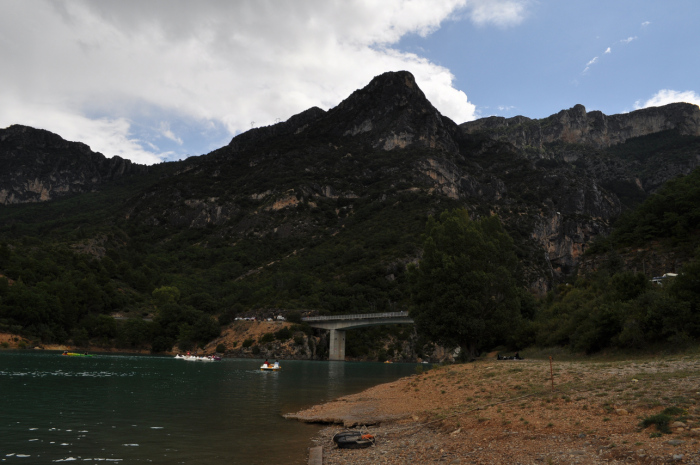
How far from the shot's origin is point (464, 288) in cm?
4347

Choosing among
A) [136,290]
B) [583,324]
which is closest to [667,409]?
[583,324]

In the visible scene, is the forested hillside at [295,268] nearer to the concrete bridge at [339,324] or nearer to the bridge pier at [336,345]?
the concrete bridge at [339,324]

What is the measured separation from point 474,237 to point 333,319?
221 ft

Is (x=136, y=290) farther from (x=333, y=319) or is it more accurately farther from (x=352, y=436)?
(x=352, y=436)

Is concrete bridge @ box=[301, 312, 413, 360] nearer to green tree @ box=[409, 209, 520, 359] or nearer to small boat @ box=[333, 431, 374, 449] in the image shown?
green tree @ box=[409, 209, 520, 359]

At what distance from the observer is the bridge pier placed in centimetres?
10988

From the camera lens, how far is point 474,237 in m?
45.7

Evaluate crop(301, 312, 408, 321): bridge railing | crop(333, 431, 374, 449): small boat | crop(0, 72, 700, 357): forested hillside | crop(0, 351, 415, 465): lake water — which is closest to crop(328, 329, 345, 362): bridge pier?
crop(301, 312, 408, 321): bridge railing

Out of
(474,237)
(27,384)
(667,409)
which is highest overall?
(474,237)

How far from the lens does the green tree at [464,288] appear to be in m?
43.2

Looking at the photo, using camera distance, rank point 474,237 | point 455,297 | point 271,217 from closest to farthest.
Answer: point 455,297 → point 474,237 → point 271,217

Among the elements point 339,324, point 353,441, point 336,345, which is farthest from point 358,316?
point 353,441

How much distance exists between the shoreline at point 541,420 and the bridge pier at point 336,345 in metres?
85.2

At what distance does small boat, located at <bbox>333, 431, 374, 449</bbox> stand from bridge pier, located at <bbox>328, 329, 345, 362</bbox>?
9509 cm
